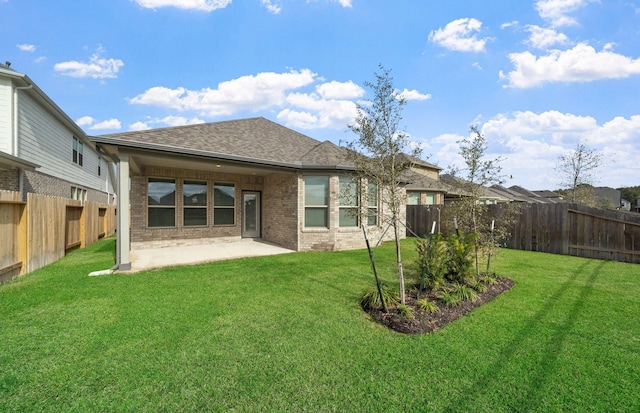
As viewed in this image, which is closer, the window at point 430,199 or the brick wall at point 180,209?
the brick wall at point 180,209

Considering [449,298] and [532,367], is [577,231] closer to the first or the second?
[449,298]

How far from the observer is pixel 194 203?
1078cm

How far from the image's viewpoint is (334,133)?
14.1 ft

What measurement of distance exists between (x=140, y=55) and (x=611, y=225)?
19186 millimetres

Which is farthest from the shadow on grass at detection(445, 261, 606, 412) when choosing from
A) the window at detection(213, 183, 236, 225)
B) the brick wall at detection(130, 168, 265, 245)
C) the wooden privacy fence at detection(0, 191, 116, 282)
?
the window at detection(213, 183, 236, 225)

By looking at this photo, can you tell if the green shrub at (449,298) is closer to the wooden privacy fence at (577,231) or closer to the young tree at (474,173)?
the young tree at (474,173)

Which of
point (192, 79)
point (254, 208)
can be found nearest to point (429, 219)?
point (254, 208)

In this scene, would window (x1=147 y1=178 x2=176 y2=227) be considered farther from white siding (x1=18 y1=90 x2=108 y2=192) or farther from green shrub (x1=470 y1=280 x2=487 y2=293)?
green shrub (x1=470 y1=280 x2=487 y2=293)

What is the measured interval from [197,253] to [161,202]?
2.89 meters

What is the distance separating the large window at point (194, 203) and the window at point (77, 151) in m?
8.72

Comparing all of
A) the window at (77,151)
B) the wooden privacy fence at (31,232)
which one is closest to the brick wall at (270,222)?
the wooden privacy fence at (31,232)

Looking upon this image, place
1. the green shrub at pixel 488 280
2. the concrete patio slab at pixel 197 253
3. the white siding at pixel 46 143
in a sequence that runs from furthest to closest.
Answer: the white siding at pixel 46 143 → the concrete patio slab at pixel 197 253 → the green shrub at pixel 488 280

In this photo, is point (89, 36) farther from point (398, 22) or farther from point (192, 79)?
point (398, 22)

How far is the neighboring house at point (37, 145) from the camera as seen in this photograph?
28.9ft
